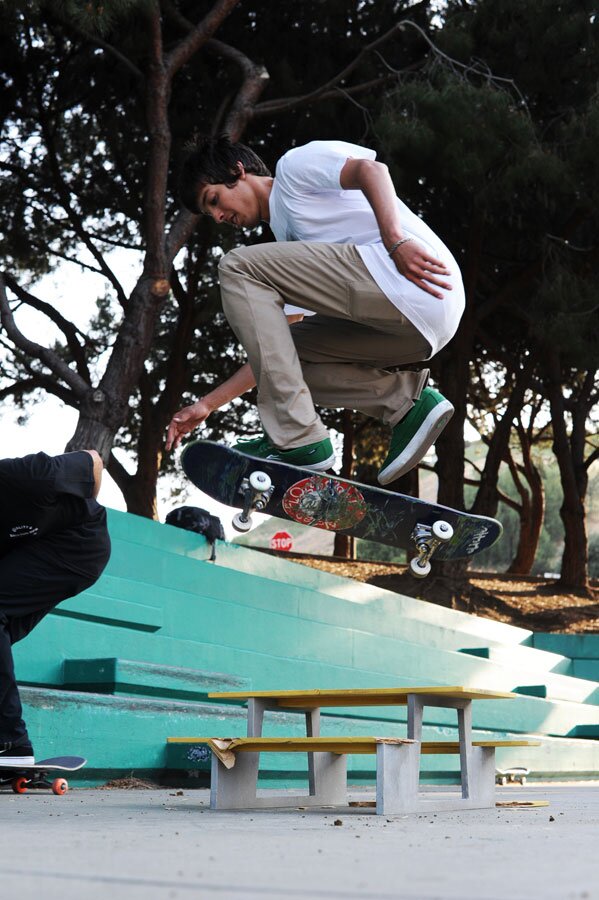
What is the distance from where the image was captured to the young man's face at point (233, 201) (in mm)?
3520

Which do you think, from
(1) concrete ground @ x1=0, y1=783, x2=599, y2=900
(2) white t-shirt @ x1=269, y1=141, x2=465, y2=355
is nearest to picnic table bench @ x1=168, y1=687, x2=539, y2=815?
(1) concrete ground @ x1=0, y1=783, x2=599, y2=900

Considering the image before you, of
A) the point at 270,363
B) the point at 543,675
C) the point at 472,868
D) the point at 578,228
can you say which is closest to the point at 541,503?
the point at 578,228

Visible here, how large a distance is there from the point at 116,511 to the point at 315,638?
199 cm

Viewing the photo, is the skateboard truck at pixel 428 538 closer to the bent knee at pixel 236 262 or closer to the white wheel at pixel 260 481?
the white wheel at pixel 260 481

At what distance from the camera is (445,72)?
30.6ft

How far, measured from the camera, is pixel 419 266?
3.34 m

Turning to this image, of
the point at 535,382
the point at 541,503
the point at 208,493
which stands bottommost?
the point at 208,493

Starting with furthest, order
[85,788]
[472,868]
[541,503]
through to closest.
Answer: [541,503]
[85,788]
[472,868]

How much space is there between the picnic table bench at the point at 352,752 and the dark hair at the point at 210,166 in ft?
5.96

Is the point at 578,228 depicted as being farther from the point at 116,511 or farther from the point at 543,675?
the point at 116,511

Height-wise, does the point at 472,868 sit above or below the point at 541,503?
below

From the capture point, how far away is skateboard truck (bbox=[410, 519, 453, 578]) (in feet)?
14.1

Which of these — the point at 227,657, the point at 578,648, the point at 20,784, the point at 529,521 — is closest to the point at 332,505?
the point at 20,784

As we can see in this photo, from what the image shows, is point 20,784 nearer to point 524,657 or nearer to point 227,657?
point 227,657
